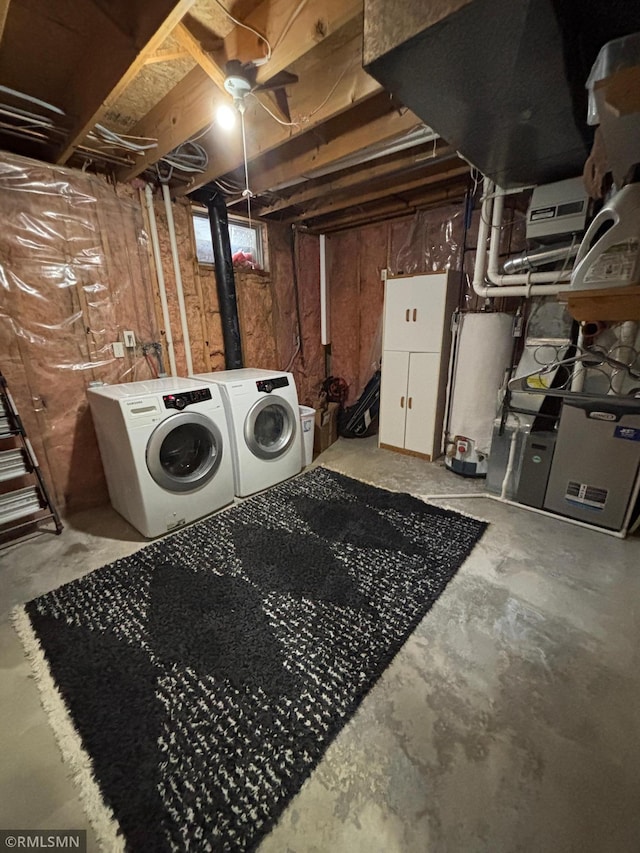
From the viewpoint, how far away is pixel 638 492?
2.01m

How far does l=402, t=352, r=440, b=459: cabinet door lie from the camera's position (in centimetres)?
309

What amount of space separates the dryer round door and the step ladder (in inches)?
30.1

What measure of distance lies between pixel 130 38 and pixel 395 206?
250 centimetres

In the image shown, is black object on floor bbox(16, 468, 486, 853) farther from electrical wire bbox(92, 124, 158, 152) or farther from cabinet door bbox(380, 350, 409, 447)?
electrical wire bbox(92, 124, 158, 152)

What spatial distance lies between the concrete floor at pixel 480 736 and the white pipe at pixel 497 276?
180cm

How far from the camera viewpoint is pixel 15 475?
2051mm

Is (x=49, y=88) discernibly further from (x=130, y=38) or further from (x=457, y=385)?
(x=457, y=385)

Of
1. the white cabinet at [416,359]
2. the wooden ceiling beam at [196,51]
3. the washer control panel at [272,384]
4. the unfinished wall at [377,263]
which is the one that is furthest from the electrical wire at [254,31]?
the unfinished wall at [377,263]

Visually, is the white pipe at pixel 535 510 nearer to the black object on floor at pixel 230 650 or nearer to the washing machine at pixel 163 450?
the black object on floor at pixel 230 650

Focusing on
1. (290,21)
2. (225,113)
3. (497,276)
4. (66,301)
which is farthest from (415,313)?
(66,301)

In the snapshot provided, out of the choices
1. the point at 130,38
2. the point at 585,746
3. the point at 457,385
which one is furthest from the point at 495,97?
the point at 585,746

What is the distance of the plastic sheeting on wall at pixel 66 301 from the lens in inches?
82.7

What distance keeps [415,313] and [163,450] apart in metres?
2.37

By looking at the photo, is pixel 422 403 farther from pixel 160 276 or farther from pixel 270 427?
pixel 160 276
